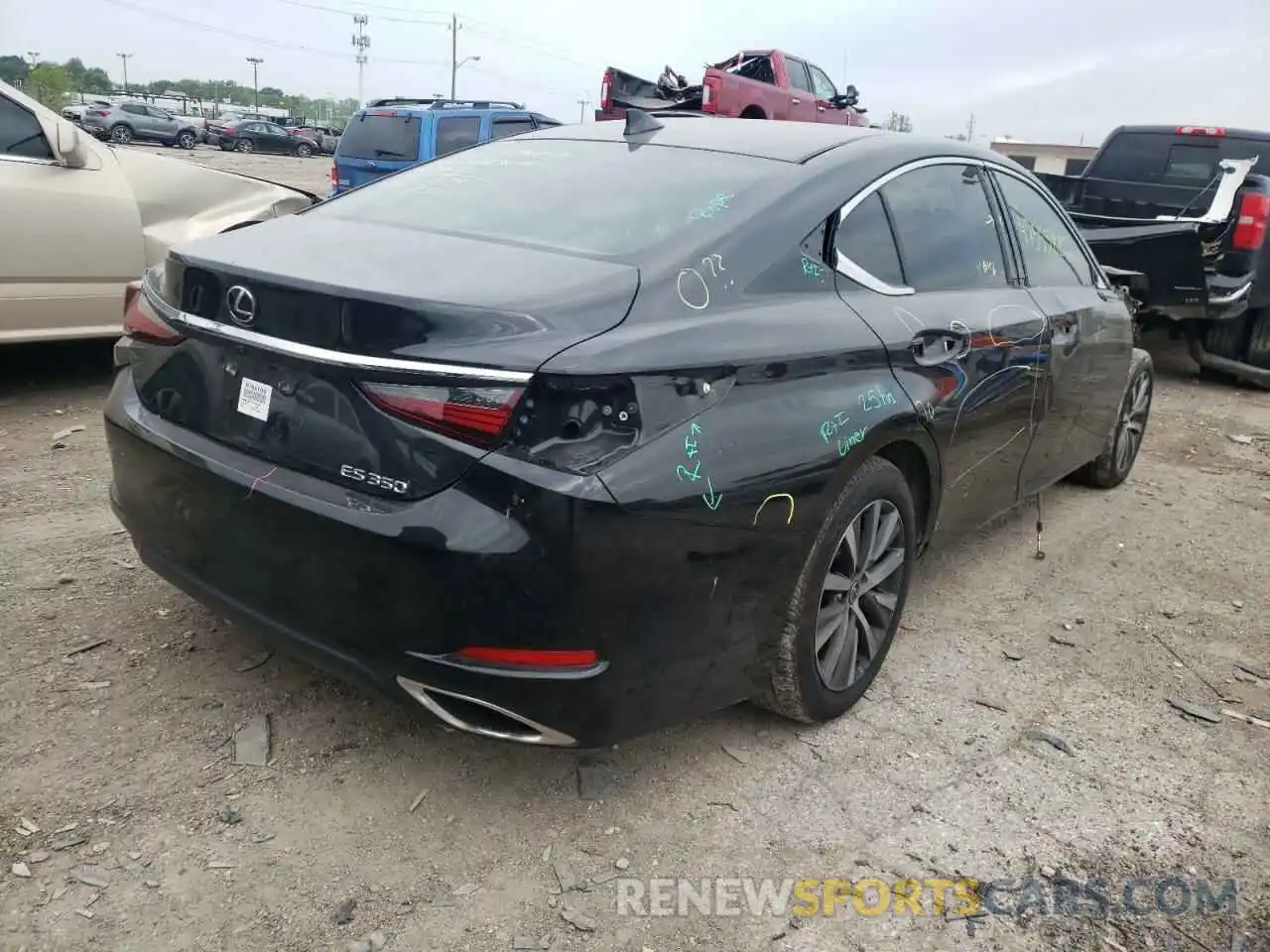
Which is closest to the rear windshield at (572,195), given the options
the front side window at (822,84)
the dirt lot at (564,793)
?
the dirt lot at (564,793)

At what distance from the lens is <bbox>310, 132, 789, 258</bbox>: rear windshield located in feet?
8.63

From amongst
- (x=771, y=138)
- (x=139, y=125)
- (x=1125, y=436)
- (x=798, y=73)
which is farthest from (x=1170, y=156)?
(x=139, y=125)

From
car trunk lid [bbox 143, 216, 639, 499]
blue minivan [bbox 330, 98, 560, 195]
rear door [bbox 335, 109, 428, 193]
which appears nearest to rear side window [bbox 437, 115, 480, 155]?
blue minivan [bbox 330, 98, 560, 195]

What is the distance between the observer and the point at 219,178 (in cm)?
609

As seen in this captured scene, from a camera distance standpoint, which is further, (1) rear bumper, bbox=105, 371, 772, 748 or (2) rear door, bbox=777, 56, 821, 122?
(2) rear door, bbox=777, 56, 821, 122

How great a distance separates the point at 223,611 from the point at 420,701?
62cm

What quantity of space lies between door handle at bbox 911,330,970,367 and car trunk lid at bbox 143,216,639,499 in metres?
1.02

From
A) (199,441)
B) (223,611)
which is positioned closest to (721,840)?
(223,611)

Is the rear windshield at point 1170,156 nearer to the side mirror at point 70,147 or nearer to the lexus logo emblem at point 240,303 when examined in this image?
the side mirror at point 70,147

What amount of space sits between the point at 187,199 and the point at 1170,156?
773cm

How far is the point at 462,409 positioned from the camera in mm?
2053

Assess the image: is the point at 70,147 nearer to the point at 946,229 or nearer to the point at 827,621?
the point at 946,229

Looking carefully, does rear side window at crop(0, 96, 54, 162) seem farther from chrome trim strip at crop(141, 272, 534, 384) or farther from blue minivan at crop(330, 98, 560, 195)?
blue minivan at crop(330, 98, 560, 195)

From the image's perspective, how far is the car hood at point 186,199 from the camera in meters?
5.53
